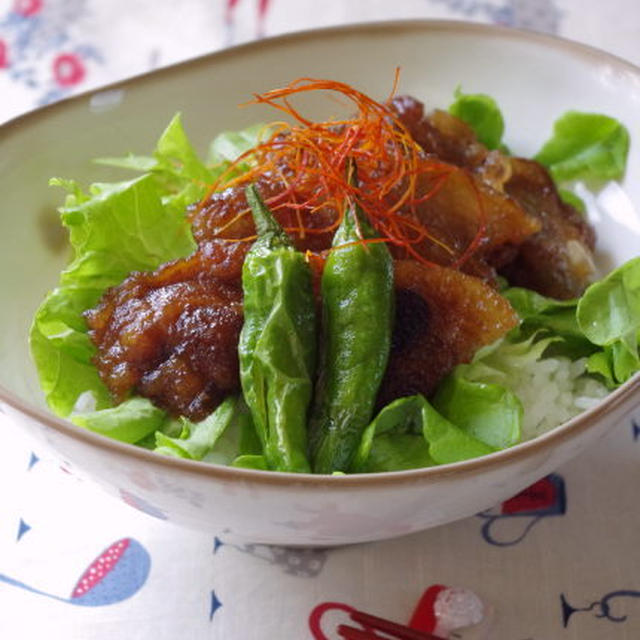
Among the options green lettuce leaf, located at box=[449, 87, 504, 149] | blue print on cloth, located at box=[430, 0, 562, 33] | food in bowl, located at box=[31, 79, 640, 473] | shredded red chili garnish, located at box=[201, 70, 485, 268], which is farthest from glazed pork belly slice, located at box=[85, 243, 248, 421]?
blue print on cloth, located at box=[430, 0, 562, 33]

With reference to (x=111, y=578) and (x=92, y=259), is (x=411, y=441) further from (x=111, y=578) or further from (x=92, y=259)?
(x=92, y=259)

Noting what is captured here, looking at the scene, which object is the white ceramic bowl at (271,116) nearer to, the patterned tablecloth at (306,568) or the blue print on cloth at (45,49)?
the patterned tablecloth at (306,568)

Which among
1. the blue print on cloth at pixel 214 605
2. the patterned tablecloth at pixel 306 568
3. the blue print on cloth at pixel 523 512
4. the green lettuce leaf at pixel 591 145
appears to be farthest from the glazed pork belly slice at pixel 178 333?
the green lettuce leaf at pixel 591 145

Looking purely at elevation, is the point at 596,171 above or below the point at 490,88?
below

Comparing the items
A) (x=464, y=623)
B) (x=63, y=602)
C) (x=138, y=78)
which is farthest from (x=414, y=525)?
(x=138, y=78)

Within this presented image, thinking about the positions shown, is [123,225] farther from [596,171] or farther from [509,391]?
[596,171]


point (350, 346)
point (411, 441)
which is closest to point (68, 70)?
point (350, 346)
